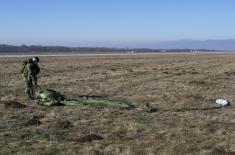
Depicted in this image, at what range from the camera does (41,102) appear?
22969 mm

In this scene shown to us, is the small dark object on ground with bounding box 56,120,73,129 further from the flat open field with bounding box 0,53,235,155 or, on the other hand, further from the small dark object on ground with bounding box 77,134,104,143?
the small dark object on ground with bounding box 77,134,104,143

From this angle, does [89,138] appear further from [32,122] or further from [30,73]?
[30,73]

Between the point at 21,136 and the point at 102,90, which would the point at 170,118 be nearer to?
the point at 21,136

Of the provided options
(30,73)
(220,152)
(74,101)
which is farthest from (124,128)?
(30,73)

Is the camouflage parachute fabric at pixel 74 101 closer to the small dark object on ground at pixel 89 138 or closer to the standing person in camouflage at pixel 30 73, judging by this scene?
the standing person in camouflage at pixel 30 73

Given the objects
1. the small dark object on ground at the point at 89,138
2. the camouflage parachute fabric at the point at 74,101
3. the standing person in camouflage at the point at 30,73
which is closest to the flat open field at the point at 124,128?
the small dark object on ground at the point at 89,138

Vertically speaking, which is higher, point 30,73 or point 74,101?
point 30,73

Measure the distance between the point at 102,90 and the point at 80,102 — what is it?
8.48 metres

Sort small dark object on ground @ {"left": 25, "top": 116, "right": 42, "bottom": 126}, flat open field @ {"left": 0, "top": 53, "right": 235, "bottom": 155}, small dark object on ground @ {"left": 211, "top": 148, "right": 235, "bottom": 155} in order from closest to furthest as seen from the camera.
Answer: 1. small dark object on ground @ {"left": 211, "top": 148, "right": 235, "bottom": 155}
2. flat open field @ {"left": 0, "top": 53, "right": 235, "bottom": 155}
3. small dark object on ground @ {"left": 25, "top": 116, "right": 42, "bottom": 126}

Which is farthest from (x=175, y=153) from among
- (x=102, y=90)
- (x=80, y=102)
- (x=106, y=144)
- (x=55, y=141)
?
(x=102, y=90)

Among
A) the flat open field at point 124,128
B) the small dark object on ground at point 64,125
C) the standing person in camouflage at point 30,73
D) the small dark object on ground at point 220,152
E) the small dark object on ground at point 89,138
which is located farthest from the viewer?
the standing person in camouflage at point 30,73

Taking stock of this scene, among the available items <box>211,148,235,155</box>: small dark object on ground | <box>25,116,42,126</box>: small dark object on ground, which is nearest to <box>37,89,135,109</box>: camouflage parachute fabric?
<box>25,116,42,126</box>: small dark object on ground

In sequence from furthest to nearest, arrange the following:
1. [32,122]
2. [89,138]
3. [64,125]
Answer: [32,122]
[64,125]
[89,138]

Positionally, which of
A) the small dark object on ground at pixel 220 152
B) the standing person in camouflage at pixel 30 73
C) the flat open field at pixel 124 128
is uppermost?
the standing person in camouflage at pixel 30 73
